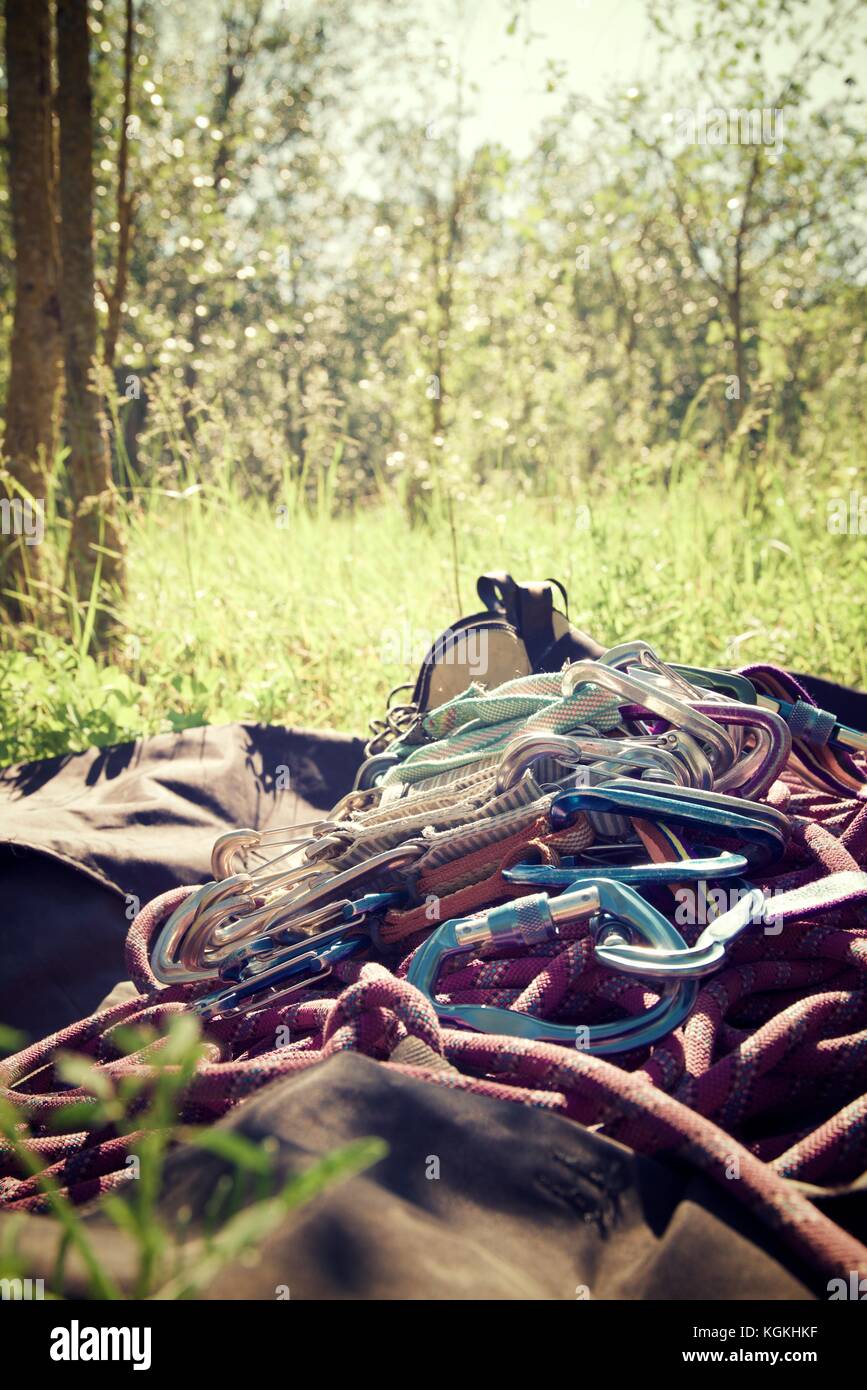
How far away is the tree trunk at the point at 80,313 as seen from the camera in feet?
12.5

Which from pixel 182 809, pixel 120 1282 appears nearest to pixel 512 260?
pixel 182 809

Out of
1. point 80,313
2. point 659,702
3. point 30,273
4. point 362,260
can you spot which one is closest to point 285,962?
point 659,702

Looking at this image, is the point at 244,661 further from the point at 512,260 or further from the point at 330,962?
the point at 512,260

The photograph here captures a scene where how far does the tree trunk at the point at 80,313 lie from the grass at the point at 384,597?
199 millimetres

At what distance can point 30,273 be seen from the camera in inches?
157

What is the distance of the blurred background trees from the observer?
12.8 ft

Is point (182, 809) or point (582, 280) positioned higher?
point (582, 280)

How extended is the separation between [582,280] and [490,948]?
2955 cm

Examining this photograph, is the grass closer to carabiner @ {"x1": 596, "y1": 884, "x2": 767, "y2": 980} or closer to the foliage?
carabiner @ {"x1": 596, "y1": 884, "x2": 767, "y2": 980}

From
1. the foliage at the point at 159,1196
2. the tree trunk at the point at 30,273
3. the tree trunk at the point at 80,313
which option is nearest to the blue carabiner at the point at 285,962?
the foliage at the point at 159,1196

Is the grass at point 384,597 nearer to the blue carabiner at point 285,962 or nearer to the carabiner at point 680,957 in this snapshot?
the blue carabiner at point 285,962

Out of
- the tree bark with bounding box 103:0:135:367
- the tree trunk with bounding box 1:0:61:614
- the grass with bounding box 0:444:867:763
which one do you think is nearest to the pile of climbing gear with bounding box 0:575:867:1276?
the grass with bounding box 0:444:867:763

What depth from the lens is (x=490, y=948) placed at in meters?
1.30

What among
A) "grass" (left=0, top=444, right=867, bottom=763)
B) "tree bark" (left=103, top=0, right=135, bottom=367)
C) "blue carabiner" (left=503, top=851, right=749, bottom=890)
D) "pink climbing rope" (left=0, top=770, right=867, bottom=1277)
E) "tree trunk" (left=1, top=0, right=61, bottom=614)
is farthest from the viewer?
"tree bark" (left=103, top=0, right=135, bottom=367)
